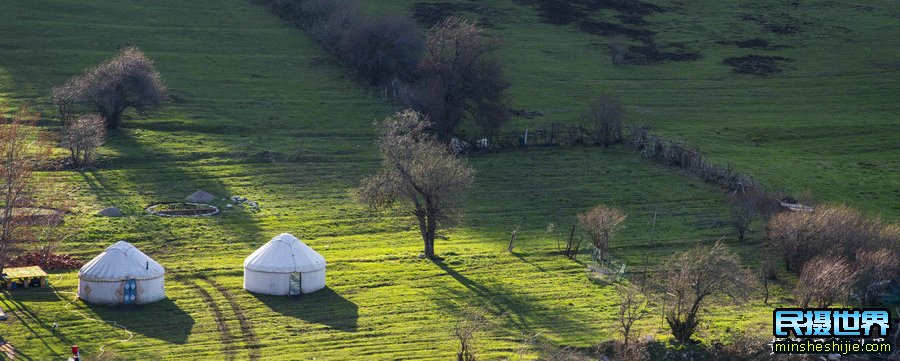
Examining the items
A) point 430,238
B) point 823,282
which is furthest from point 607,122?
point 823,282

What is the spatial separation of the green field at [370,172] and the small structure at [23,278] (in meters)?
0.73

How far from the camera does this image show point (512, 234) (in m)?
67.2

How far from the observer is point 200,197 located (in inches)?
2803

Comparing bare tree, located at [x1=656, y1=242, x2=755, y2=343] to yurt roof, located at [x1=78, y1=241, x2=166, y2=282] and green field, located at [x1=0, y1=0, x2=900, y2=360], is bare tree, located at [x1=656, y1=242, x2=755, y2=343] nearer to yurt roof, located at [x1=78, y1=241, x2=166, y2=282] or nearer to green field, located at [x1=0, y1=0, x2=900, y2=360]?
green field, located at [x1=0, y1=0, x2=900, y2=360]

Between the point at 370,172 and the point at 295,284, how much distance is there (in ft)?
74.5

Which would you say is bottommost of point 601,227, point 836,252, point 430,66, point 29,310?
point 29,310

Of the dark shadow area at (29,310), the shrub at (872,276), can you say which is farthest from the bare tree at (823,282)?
the dark shadow area at (29,310)

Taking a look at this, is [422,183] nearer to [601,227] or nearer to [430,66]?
[601,227]

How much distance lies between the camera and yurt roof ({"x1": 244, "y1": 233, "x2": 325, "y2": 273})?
56938 millimetres

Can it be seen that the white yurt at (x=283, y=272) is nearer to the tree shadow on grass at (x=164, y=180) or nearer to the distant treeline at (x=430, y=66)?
the tree shadow on grass at (x=164, y=180)

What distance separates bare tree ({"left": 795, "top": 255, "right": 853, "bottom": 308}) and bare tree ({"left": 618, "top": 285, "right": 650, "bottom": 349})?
6768mm


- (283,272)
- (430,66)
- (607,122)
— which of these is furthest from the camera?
(430,66)

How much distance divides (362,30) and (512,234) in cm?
3855

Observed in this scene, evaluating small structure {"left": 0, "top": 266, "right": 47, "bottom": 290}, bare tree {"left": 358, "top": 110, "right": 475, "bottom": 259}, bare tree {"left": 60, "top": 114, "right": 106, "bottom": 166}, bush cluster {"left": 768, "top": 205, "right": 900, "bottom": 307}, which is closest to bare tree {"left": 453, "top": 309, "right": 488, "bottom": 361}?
bare tree {"left": 358, "top": 110, "right": 475, "bottom": 259}
